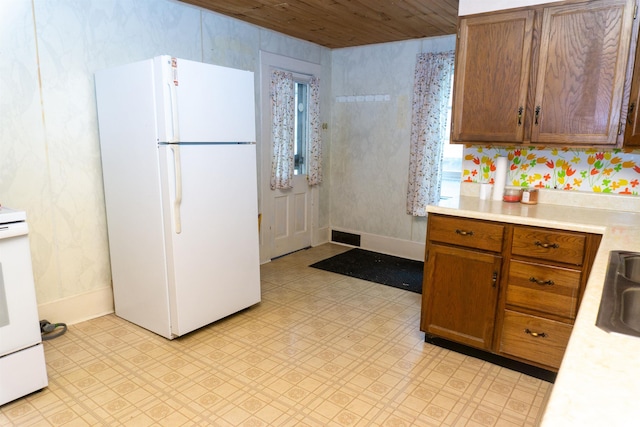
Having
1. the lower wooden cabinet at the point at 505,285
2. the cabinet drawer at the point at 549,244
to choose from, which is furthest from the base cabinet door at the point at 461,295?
→ the cabinet drawer at the point at 549,244

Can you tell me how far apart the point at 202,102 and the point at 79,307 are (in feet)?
5.47

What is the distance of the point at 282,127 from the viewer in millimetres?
4219

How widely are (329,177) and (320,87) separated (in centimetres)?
106

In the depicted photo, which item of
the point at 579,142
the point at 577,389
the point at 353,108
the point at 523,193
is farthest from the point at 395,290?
the point at 577,389

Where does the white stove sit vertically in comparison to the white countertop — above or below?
below

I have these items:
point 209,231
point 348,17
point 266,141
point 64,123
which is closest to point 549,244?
point 209,231

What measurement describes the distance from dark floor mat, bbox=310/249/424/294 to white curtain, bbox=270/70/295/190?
977 millimetres

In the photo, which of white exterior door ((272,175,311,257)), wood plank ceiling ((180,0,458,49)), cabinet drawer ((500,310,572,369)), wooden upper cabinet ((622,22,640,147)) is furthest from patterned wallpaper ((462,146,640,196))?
white exterior door ((272,175,311,257))

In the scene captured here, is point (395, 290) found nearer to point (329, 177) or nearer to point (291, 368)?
point (291, 368)

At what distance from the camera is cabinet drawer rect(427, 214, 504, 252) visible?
2.34 m

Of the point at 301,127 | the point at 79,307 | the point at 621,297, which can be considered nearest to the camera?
the point at 621,297

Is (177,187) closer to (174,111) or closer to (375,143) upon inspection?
(174,111)

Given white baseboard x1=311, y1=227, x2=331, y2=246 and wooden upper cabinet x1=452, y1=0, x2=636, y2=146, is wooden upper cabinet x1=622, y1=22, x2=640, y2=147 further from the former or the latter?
white baseboard x1=311, y1=227, x2=331, y2=246

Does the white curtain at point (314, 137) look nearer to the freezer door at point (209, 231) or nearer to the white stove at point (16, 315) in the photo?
the freezer door at point (209, 231)
